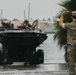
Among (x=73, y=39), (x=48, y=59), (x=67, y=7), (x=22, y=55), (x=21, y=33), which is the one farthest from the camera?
(x=48, y=59)

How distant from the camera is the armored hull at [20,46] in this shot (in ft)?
48.4

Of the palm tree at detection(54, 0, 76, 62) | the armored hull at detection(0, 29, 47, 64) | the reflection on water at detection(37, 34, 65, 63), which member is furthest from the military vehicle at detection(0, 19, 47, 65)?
the reflection on water at detection(37, 34, 65, 63)

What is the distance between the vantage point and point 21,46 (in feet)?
50.1

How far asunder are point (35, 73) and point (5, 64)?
339 centimetres

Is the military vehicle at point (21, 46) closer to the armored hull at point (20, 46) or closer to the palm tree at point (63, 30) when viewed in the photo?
the armored hull at point (20, 46)

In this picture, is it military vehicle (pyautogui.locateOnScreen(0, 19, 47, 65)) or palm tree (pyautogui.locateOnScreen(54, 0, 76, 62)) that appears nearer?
military vehicle (pyautogui.locateOnScreen(0, 19, 47, 65))

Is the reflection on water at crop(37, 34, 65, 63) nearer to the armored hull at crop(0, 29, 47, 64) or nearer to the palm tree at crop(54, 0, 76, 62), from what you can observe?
the palm tree at crop(54, 0, 76, 62)

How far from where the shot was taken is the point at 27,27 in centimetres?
1606

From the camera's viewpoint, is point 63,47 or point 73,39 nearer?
point 73,39

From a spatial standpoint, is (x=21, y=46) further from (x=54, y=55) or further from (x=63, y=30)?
(x=54, y=55)

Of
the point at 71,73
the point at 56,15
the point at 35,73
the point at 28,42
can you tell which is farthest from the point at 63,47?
Answer: the point at 71,73

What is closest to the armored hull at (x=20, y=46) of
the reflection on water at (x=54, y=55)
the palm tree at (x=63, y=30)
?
the palm tree at (x=63, y=30)

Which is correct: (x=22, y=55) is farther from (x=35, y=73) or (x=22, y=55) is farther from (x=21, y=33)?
(x=35, y=73)

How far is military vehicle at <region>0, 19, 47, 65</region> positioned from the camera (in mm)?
14742
